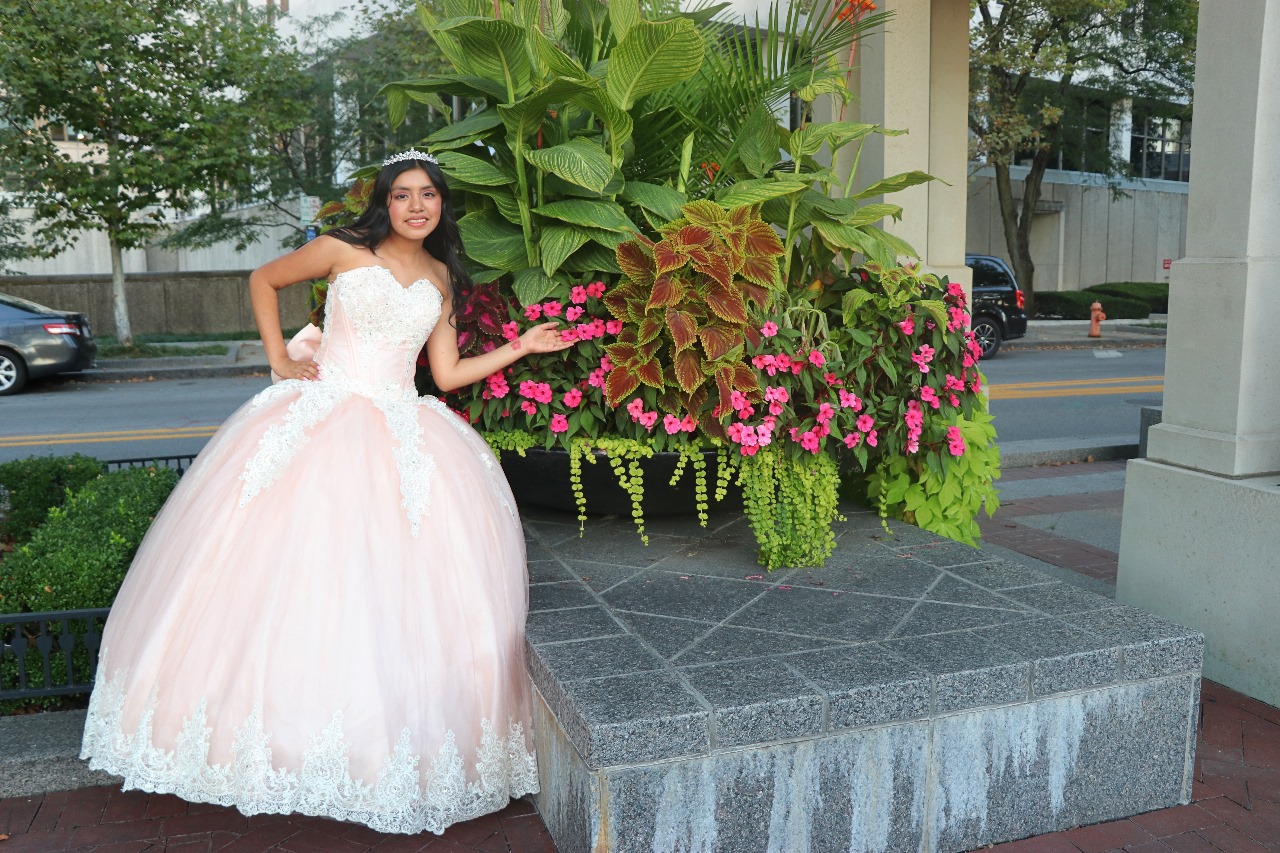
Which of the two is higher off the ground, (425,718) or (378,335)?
(378,335)

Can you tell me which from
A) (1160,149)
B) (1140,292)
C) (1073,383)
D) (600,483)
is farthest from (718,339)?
(1160,149)

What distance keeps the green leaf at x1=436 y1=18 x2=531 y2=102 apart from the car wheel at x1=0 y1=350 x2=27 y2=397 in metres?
12.1

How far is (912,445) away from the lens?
3.74 meters

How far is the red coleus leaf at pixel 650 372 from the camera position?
11.1 ft

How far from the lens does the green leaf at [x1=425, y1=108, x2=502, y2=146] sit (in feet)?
12.3

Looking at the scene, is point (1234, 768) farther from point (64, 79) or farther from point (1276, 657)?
point (64, 79)

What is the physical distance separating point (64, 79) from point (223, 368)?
4807mm

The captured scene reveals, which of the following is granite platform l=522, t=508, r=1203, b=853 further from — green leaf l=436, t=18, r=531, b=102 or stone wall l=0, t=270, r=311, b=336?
stone wall l=0, t=270, r=311, b=336

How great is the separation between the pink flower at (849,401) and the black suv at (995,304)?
14374 millimetres

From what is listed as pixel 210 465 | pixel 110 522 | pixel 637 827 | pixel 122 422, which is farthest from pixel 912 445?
pixel 122 422

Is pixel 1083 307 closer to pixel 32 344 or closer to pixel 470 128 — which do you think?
pixel 32 344

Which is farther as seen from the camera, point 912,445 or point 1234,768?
point 912,445

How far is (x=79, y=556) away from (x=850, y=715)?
268 cm

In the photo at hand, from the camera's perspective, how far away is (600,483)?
12.7 feet
